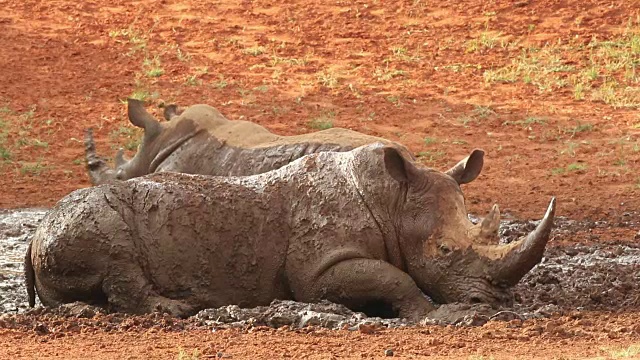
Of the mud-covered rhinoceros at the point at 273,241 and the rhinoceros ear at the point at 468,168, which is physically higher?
the rhinoceros ear at the point at 468,168

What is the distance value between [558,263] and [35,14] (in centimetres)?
1546

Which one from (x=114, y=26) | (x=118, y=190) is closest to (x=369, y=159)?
(x=118, y=190)

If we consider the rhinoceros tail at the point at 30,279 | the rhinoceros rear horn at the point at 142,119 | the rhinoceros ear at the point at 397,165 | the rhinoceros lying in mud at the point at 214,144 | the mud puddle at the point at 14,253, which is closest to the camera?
the rhinoceros ear at the point at 397,165

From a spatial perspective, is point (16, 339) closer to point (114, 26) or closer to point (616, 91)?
point (616, 91)

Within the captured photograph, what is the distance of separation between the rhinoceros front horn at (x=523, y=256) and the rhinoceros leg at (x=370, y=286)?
57 centimetres

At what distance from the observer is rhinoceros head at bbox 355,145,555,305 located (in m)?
10.5

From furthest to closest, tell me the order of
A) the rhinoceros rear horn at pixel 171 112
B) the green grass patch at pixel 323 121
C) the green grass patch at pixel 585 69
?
the green grass patch at pixel 585 69
the green grass patch at pixel 323 121
the rhinoceros rear horn at pixel 171 112

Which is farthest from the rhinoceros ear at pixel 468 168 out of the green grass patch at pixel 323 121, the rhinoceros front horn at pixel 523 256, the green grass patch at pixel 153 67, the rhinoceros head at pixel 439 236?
the green grass patch at pixel 153 67

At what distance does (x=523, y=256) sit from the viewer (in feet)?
33.7

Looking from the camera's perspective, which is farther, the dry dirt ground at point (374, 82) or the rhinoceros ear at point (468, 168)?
the dry dirt ground at point (374, 82)

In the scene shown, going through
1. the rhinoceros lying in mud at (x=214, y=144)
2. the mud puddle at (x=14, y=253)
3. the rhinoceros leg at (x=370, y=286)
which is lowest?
the mud puddle at (x=14, y=253)

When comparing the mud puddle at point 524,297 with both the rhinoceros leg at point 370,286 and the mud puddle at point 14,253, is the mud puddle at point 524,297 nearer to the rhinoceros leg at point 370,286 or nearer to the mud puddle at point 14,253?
the mud puddle at point 14,253

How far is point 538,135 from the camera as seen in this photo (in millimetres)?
20703

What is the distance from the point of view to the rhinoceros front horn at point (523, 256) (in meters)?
10.1
